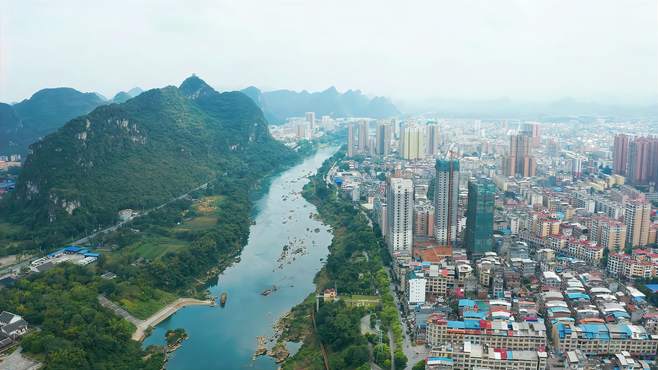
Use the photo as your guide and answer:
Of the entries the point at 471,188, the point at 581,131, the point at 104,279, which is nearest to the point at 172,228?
the point at 104,279

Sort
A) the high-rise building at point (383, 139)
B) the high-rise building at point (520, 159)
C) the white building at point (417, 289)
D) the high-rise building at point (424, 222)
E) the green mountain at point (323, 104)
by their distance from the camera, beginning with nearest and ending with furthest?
the white building at point (417, 289)
the high-rise building at point (424, 222)
the high-rise building at point (520, 159)
the high-rise building at point (383, 139)
the green mountain at point (323, 104)

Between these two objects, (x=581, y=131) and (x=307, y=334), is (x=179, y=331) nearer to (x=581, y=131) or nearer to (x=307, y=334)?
(x=307, y=334)

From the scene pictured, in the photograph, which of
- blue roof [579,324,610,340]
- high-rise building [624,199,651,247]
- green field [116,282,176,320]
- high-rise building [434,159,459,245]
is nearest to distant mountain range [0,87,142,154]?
green field [116,282,176,320]

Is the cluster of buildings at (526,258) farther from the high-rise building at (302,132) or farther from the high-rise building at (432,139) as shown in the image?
the high-rise building at (302,132)

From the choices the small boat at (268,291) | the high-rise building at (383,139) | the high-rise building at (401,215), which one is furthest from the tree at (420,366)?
the high-rise building at (383,139)

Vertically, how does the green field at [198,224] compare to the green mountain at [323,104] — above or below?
below

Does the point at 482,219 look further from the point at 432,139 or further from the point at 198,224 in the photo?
the point at 432,139
